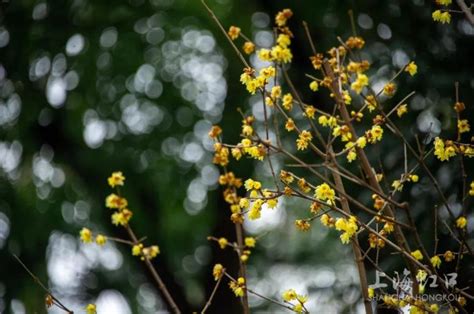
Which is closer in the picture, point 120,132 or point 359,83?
point 359,83

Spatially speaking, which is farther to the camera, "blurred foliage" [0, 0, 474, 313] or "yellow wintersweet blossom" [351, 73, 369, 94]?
"blurred foliage" [0, 0, 474, 313]

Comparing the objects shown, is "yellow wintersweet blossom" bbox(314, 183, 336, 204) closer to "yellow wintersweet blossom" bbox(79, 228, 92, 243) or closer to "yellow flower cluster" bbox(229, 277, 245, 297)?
"yellow flower cluster" bbox(229, 277, 245, 297)

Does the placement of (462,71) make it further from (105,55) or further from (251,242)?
(105,55)

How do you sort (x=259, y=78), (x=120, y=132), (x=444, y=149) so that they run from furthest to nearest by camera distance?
(x=120, y=132), (x=444, y=149), (x=259, y=78)

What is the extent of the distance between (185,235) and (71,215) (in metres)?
0.92

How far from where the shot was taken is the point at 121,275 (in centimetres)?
546

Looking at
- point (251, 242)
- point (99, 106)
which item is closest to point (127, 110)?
point (99, 106)

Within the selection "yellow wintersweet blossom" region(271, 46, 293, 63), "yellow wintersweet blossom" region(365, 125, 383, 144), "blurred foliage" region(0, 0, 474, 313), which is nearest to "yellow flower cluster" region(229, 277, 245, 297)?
"yellow wintersweet blossom" region(365, 125, 383, 144)

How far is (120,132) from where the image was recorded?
17.7 feet

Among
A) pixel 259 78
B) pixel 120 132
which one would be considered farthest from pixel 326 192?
pixel 120 132

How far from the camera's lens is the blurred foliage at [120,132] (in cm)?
504

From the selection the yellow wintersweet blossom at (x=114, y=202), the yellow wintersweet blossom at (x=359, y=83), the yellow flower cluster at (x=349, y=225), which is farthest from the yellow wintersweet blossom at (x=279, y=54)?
the yellow wintersweet blossom at (x=114, y=202)

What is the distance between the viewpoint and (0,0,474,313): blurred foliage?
5.04m

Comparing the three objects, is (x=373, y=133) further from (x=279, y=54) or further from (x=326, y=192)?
(x=279, y=54)
